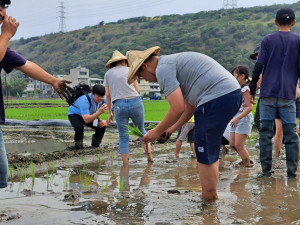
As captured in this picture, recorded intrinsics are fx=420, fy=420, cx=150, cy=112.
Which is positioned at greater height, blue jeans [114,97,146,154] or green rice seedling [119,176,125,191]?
blue jeans [114,97,146,154]

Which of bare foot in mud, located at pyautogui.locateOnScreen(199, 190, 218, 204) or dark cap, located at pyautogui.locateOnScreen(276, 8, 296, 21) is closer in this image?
bare foot in mud, located at pyautogui.locateOnScreen(199, 190, 218, 204)

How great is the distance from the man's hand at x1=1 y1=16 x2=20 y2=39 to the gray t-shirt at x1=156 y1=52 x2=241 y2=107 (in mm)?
1264

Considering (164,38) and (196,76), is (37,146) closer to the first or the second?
(196,76)

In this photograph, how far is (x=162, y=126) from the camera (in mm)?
3783

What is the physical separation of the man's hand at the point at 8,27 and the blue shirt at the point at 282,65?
313 centimetres

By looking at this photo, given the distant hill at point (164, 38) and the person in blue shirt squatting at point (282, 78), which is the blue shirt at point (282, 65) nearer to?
the person in blue shirt squatting at point (282, 78)

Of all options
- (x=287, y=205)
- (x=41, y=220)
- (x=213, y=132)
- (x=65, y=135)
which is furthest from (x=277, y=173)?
(x=65, y=135)

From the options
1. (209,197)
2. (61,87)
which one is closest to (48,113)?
(61,87)

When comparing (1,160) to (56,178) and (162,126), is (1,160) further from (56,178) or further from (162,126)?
(56,178)

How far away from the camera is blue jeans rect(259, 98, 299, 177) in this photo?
16.9ft

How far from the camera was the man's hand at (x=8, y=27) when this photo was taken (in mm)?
3312

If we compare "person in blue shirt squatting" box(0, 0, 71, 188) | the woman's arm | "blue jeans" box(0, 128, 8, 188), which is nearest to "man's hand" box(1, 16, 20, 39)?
"person in blue shirt squatting" box(0, 0, 71, 188)

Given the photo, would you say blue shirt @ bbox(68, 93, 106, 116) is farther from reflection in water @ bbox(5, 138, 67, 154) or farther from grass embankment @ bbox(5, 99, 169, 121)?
grass embankment @ bbox(5, 99, 169, 121)

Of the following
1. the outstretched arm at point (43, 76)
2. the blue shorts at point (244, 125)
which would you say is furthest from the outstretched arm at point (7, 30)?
the blue shorts at point (244, 125)
